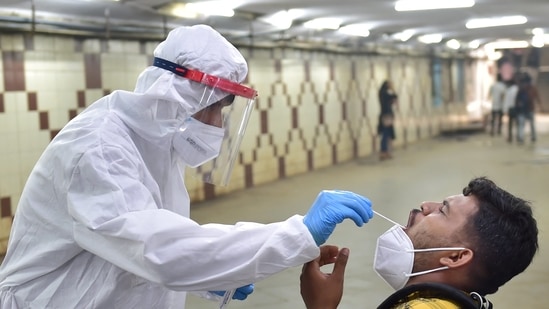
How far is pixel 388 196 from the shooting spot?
786cm

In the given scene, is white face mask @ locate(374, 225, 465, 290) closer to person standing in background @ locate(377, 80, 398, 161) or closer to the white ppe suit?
the white ppe suit

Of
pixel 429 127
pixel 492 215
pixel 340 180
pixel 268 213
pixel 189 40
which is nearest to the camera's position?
pixel 492 215

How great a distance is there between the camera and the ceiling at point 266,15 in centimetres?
584

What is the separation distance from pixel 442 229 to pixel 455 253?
0.08 m

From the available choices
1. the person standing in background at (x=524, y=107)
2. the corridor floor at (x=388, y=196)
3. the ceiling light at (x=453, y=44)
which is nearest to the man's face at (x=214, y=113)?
the corridor floor at (x=388, y=196)

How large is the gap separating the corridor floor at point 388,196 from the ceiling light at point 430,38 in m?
2.27

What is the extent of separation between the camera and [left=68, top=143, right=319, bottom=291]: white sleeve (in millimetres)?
1515

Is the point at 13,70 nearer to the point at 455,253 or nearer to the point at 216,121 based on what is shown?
the point at 216,121

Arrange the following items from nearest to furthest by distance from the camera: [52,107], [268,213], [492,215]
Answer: [492,215] < [52,107] < [268,213]

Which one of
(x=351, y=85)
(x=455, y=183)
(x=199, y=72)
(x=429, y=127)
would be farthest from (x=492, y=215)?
(x=429, y=127)

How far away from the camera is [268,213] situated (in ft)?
23.1

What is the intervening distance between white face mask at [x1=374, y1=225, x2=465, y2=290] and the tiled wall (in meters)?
4.50

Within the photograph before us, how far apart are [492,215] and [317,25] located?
748cm

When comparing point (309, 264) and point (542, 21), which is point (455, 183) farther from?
point (309, 264)
